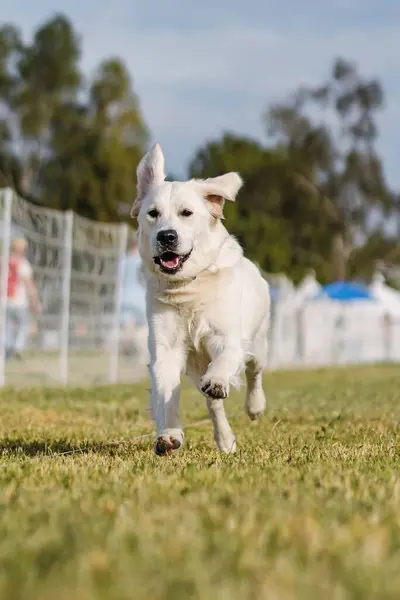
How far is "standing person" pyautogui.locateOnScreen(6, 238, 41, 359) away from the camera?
1523cm

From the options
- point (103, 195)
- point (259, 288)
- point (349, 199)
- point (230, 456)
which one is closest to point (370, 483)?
point (230, 456)

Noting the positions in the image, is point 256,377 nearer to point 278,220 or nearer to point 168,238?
point 168,238

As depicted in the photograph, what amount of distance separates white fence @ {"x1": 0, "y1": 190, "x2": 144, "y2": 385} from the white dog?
26.4 ft

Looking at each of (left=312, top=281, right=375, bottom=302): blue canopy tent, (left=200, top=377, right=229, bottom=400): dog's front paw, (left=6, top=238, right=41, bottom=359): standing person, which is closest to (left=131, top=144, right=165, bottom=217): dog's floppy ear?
(left=200, top=377, right=229, bottom=400): dog's front paw

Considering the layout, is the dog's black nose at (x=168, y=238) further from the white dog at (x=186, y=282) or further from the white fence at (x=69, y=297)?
the white fence at (x=69, y=297)

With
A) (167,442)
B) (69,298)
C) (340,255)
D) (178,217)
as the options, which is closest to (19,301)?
(69,298)

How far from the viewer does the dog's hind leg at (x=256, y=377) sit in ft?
24.3

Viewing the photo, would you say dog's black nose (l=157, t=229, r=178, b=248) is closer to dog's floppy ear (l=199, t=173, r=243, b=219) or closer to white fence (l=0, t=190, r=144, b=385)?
dog's floppy ear (l=199, t=173, r=243, b=219)

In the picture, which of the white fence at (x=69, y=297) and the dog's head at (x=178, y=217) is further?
the white fence at (x=69, y=297)

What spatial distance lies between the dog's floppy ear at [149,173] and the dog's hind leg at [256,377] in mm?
1542

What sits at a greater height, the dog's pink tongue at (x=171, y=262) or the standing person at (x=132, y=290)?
the standing person at (x=132, y=290)

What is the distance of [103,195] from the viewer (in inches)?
2066

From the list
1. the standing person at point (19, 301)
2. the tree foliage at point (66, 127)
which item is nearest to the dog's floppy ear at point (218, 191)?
the standing person at point (19, 301)

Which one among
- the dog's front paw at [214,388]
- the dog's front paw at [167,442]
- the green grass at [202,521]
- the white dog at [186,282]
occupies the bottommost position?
the green grass at [202,521]
